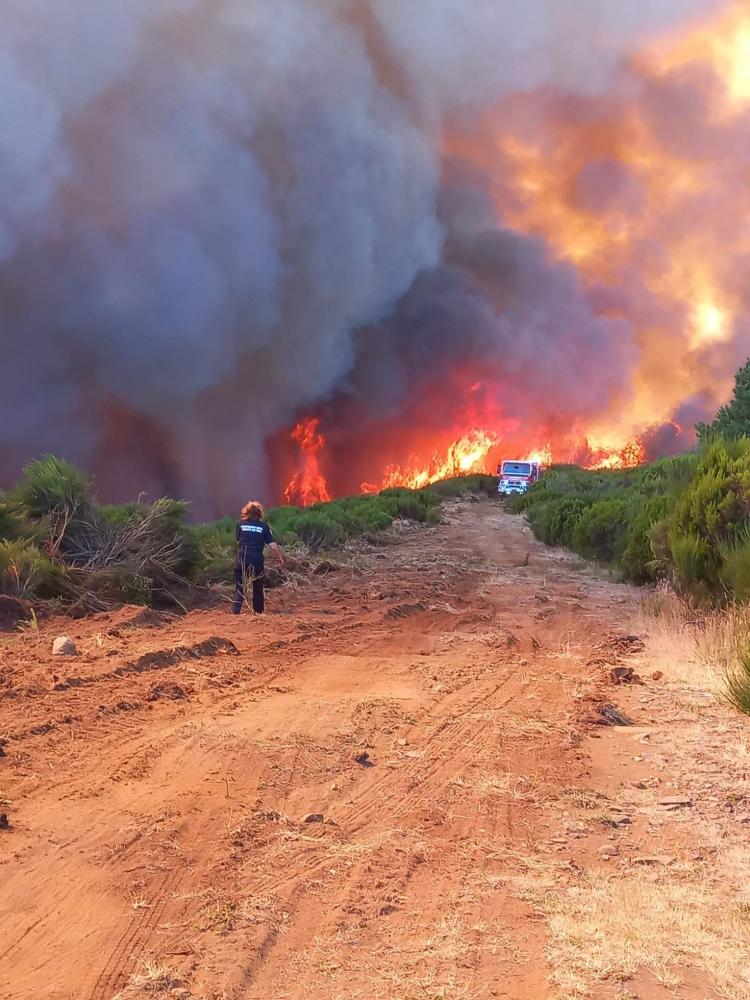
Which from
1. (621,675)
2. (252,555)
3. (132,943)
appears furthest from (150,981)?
(252,555)

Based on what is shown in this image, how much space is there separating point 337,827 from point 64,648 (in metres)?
4.74

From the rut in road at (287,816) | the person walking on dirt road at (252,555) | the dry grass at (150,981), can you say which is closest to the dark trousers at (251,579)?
the person walking on dirt road at (252,555)

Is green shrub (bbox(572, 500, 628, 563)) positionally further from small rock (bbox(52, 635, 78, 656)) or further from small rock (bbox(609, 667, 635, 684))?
small rock (bbox(52, 635, 78, 656))

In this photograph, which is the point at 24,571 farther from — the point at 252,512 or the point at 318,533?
the point at 318,533

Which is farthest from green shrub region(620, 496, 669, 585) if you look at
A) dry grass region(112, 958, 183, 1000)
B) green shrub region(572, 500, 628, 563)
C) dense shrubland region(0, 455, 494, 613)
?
dry grass region(112, 958, 183, 1000)

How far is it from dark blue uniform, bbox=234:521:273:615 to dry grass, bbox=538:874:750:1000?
8469 mm

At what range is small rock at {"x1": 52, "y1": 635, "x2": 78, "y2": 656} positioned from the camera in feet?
27.1

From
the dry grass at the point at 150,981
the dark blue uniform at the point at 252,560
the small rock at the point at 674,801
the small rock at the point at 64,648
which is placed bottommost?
the dry grass at the point at 150,981

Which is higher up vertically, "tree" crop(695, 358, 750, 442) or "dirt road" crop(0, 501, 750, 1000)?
"tree" crop(695, 358, 750, 442)

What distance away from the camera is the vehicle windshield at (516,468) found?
163 feet

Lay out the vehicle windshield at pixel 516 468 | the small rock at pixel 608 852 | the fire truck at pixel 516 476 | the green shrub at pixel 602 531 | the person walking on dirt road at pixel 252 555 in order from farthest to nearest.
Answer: the vehicle windshield at pixel 516 468 < the fire truck at pixel 516 476 < the green shrub at pixel 602 531 < the person walking on dirt road at pixel 252 555 < the small rock at pixel 608 852

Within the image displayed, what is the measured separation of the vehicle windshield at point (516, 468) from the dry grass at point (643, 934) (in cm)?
4644

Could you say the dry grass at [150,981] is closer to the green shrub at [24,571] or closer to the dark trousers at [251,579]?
the green shrub at [24,571]

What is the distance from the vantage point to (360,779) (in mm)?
5250
